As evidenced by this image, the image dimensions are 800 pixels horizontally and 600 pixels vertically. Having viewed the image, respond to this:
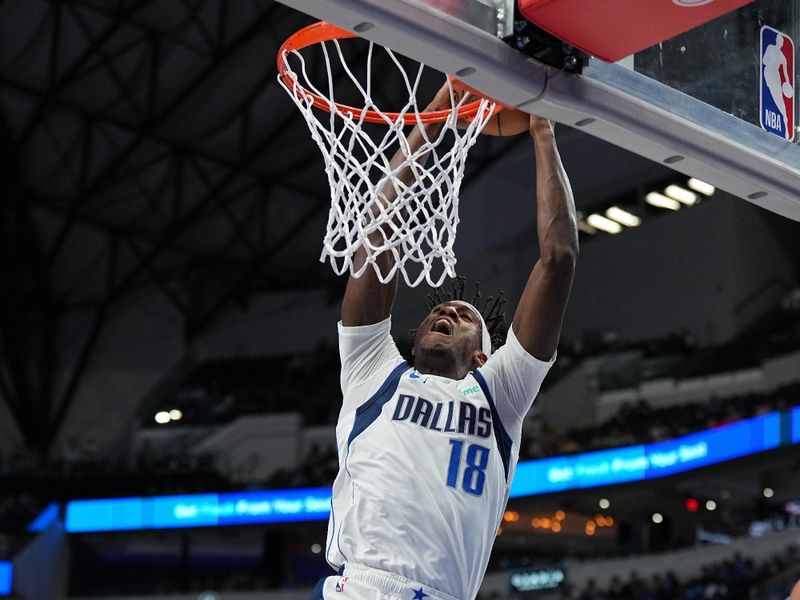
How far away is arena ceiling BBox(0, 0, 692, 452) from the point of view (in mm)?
19891

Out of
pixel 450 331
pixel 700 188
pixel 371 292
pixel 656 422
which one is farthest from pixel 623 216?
pixel 371 292

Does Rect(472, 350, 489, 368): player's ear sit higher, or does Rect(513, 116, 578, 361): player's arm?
Rect(513, 116, 578, 361): player's arm

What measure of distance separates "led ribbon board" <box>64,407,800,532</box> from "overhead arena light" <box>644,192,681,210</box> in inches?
230

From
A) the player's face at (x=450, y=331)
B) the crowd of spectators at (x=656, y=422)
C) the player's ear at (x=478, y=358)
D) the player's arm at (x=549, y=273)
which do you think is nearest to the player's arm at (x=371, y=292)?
the player's face at (x=450, y=331)

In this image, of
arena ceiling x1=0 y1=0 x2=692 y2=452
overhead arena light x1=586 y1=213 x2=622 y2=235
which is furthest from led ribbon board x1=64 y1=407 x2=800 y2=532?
overhead arena light x1=586 y1=213 x2=622 y2=235

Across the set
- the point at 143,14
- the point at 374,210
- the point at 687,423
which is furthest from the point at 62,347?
the point at 374,210

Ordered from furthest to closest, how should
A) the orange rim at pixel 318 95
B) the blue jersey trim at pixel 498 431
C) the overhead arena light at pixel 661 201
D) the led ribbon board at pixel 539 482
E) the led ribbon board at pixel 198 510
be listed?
the overhead arena light at pixel 661 201 < the led ribbon board at pixel 198 510 < the led ribbon board at pixel 539 482 < the orange rim at pixel 318 95 < the blue jersey trim at pixel 498 431

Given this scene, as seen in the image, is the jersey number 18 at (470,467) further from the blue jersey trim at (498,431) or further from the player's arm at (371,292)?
the player's arm at (371,292)

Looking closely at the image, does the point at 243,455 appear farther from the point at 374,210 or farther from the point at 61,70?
the point at 374,210

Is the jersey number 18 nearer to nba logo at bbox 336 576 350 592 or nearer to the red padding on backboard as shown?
nba logo at bbox 336 576 350 592

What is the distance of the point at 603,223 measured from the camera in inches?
960

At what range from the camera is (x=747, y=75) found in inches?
150

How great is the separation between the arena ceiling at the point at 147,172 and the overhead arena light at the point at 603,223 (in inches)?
22.3

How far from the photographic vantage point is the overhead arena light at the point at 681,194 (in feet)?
78.1
